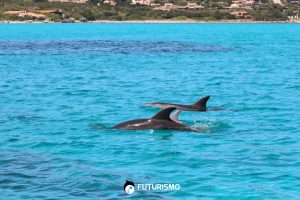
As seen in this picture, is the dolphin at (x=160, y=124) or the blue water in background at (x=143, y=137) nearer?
the blue water in background at (x=143, y=137)

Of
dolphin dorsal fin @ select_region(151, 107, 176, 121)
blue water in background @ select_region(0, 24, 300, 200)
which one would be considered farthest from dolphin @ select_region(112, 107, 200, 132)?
blue water in background @ select_region(0, 24, 300, 200)

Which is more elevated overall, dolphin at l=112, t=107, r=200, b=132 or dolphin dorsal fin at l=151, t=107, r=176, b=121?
dolphin dorsal fin at l=151, t=107, r=176, b=121

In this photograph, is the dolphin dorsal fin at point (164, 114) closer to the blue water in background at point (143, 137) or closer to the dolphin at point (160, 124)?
the dolphin at point (160, 124)

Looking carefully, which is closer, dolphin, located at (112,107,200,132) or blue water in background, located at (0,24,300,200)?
blue water in background, located at (0,24,300,200)

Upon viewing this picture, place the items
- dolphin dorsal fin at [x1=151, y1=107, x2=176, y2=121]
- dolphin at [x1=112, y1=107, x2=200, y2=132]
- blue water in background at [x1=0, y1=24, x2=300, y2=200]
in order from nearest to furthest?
blue water in background at [x1=0, y1=24, x2=300, y2=200], dolphin dorsal fin at [x1=151, y1=107, x2=176, y2=121], dolphin at [x1=112, y1=107, x2=200, y2=132]

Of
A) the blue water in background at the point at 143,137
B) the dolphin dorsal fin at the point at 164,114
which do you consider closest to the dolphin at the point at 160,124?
the dolphin dorsal fin at the point at 164,114

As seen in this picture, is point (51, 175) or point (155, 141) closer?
point (51, 175)

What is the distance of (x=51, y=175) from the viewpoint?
21.7 metres

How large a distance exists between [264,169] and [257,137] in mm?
6235

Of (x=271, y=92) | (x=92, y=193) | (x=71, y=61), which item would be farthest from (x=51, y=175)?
(x=71, y=61)

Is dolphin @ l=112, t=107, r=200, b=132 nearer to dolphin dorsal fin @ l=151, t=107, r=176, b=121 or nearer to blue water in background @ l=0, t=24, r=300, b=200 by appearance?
dolphin dorsal fin @ l=151, t=107, r=176, b=121

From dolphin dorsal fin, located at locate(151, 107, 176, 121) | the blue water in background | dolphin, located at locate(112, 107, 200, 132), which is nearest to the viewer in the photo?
the blue water in background

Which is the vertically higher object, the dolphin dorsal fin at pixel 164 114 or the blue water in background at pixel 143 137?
the dolphin dorsal fin at pixel 164 114

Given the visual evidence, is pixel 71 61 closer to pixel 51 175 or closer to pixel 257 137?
pixel 257 137
